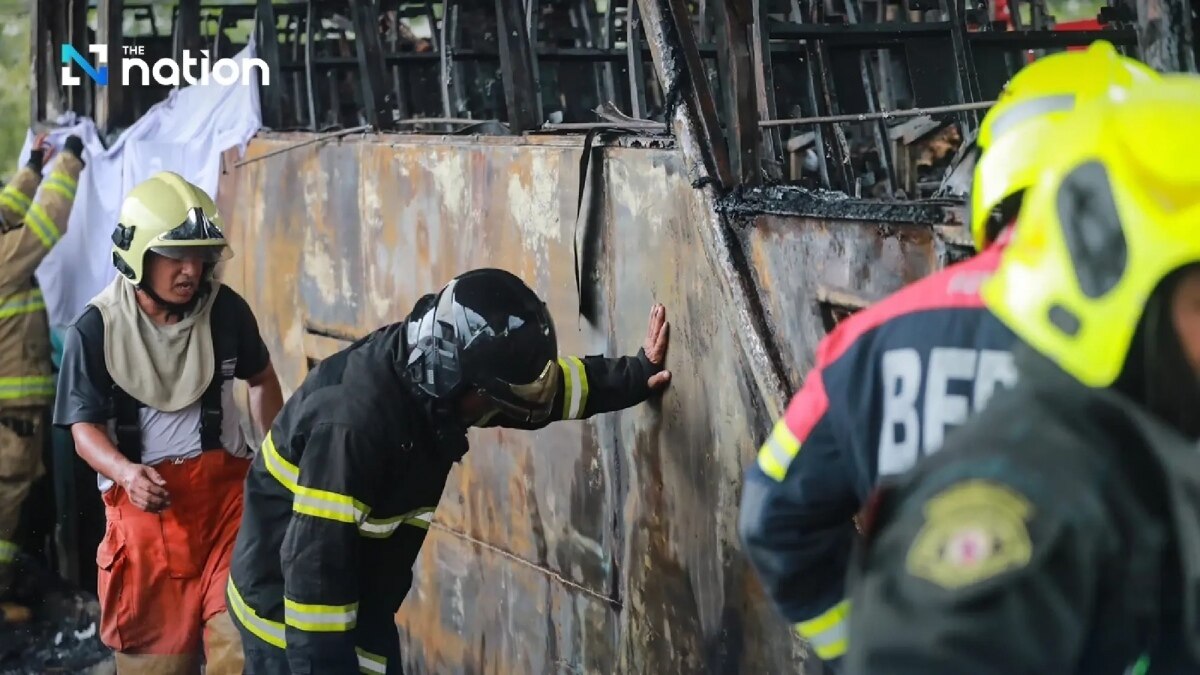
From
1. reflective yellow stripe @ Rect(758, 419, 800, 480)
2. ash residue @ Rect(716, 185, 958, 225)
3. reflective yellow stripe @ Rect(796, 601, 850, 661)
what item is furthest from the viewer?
ash residue @ Rect(716, 185, 958, 225)

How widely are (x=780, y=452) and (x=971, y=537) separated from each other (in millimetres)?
666

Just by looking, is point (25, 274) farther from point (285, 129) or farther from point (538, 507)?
point (538, 507)

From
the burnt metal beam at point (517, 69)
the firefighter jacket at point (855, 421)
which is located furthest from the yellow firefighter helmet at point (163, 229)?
the firefighter jacket at point (855, 421)

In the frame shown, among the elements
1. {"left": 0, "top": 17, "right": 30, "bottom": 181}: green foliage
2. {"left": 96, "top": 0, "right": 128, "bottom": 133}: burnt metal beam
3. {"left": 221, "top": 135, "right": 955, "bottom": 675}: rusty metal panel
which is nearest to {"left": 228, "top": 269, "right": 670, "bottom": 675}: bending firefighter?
{"left": 221, "top": 135, "right": 955, "bottom": 675}: rusty metal panel

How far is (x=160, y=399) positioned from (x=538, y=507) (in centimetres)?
138

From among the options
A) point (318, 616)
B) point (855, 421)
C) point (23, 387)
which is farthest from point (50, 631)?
point (855, 421)

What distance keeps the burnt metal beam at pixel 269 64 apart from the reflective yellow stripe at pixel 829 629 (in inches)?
217

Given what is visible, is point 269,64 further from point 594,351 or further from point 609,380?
point 609,380

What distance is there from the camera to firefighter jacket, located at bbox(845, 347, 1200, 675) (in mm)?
1219

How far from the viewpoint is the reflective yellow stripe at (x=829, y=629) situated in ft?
6.70

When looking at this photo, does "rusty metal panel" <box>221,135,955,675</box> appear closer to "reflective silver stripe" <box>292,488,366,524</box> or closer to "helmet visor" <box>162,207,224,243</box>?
"helmet visor" <box>162,207,224,243</box>

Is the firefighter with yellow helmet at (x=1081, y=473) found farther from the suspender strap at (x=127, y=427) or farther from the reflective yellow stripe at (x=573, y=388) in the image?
the suspender strap at (x=127, y=427)

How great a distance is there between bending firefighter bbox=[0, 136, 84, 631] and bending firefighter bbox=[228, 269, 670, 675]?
376cm

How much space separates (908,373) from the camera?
169cm
